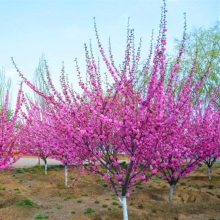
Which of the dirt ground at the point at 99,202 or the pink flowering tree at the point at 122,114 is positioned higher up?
the pink flowering tree at the point at 122,114

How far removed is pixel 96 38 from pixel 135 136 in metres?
2.45

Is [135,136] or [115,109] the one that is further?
[115,109]

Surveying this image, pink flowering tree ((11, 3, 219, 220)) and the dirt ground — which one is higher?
pink flowering tree ((11, 3, 219, 220))

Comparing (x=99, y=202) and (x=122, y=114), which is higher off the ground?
(x=122, y=114)

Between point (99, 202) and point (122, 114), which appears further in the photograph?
point (99, 202)

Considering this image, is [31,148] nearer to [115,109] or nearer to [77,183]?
[77,183]

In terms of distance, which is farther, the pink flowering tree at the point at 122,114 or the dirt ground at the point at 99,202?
the dirt ground at the point at 99,202

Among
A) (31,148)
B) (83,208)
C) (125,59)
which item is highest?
(125,59)

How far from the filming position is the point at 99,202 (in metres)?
12.2

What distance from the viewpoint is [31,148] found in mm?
21266

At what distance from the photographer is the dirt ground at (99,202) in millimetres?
10227

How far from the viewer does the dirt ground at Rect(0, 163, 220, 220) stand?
10.2 metres

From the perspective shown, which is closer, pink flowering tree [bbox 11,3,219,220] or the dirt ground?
pink flowering tree [bbox 11,3,219,220]

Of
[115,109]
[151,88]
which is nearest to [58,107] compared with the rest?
[115,109]
